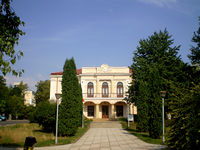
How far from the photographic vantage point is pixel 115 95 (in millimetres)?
38281

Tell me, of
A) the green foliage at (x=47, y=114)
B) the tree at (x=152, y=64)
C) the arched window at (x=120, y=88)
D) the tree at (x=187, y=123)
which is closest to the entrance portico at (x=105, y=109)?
the arched window at (x=120, y=88)

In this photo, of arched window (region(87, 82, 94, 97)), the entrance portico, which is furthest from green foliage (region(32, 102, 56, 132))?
arched window (region(87, 82, 94, 97))

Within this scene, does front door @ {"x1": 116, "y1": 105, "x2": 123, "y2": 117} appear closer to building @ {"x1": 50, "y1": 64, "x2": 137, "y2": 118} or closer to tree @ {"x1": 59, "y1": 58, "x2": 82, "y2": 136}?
building @ {"x1": 50, "y1": 64, "x2": 137, "y2": 118}

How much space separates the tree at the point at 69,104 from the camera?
15.0 meters

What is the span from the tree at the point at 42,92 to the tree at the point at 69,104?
3615 centimetres

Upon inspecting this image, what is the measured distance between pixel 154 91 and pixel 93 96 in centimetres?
2381

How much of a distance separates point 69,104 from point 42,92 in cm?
3850

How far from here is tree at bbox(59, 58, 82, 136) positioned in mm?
15021

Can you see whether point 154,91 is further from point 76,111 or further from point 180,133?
point 180,133

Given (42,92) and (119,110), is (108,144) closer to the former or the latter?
(119,110)

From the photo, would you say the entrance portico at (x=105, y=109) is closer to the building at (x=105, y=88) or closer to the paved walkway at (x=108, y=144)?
the building at (x=105, y=88)

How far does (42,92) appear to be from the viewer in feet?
170

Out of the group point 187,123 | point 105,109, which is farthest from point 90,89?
point 187,123

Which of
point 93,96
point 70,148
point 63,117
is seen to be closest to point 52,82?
point 93,96
